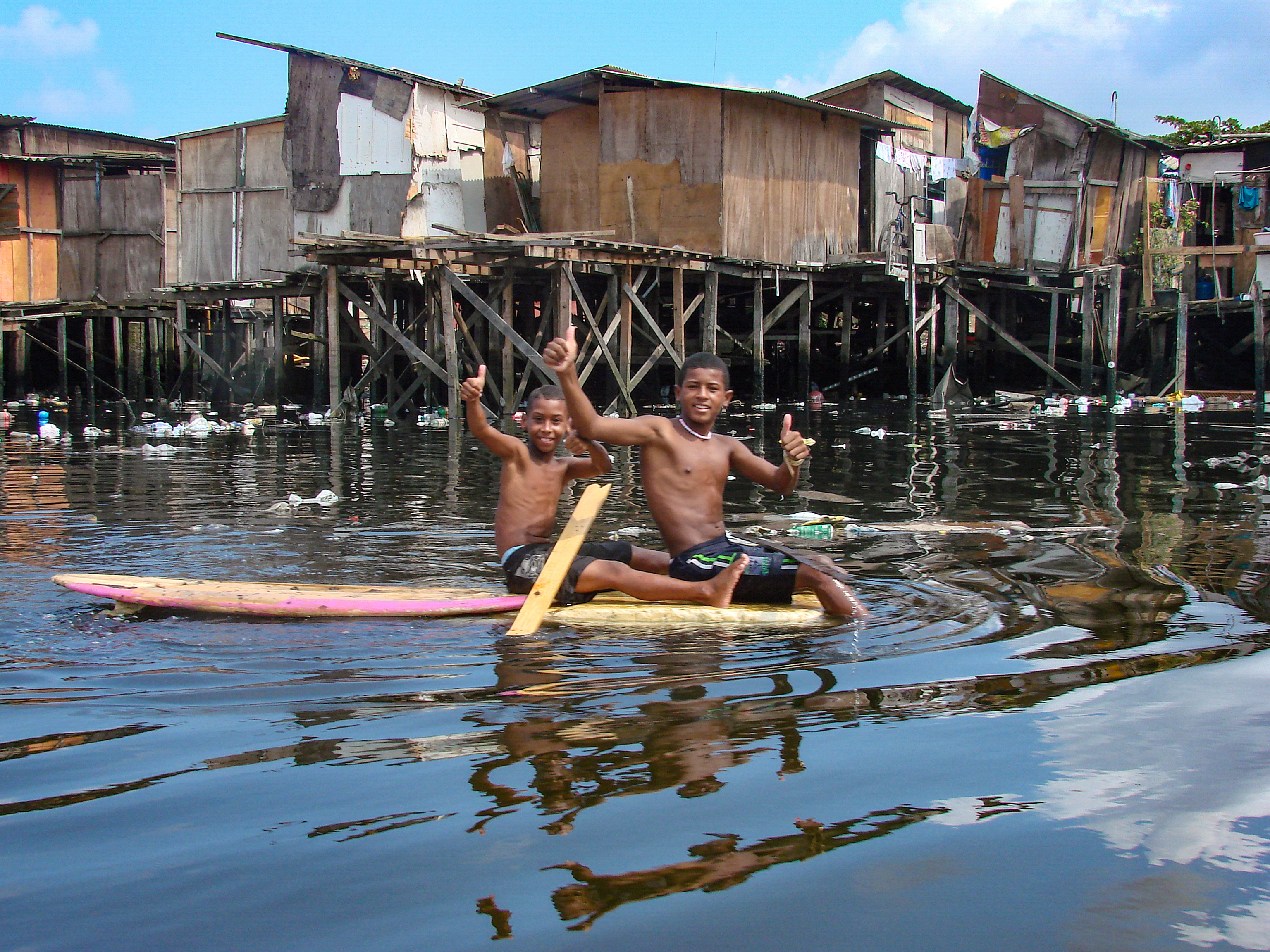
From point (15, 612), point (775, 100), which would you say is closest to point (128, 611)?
point (15, 612)

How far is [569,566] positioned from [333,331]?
44.9 feet

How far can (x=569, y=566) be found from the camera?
4.53m

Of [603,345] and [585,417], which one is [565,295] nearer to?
[603,345]

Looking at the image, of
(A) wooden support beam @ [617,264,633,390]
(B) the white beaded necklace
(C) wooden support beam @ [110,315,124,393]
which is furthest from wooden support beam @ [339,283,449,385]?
(C) wooden support beam @ [110,315,124,393]

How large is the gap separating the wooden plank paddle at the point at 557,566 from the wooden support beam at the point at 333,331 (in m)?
12.7

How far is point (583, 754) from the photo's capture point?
8.02 feet

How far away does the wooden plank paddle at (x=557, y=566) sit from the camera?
411 centimetres

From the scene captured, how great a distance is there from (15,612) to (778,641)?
3.15 metres

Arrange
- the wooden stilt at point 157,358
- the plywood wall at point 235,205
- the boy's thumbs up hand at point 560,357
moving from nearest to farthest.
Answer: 1. the boy's thumbs up hand at point 560,357
2. the plywood wall at point 235,205
3. the wooden stilt at point 157,358

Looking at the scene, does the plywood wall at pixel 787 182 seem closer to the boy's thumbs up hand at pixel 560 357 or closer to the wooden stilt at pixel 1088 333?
the wooden stilt at pixel 1088 333

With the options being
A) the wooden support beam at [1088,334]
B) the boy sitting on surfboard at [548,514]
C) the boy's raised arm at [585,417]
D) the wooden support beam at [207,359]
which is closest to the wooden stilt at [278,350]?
the wooden support beam at [207,359]

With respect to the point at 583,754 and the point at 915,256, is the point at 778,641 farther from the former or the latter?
the point at 915,256

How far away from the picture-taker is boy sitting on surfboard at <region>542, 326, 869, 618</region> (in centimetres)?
445

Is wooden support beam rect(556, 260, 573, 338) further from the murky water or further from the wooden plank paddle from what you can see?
the murky water
